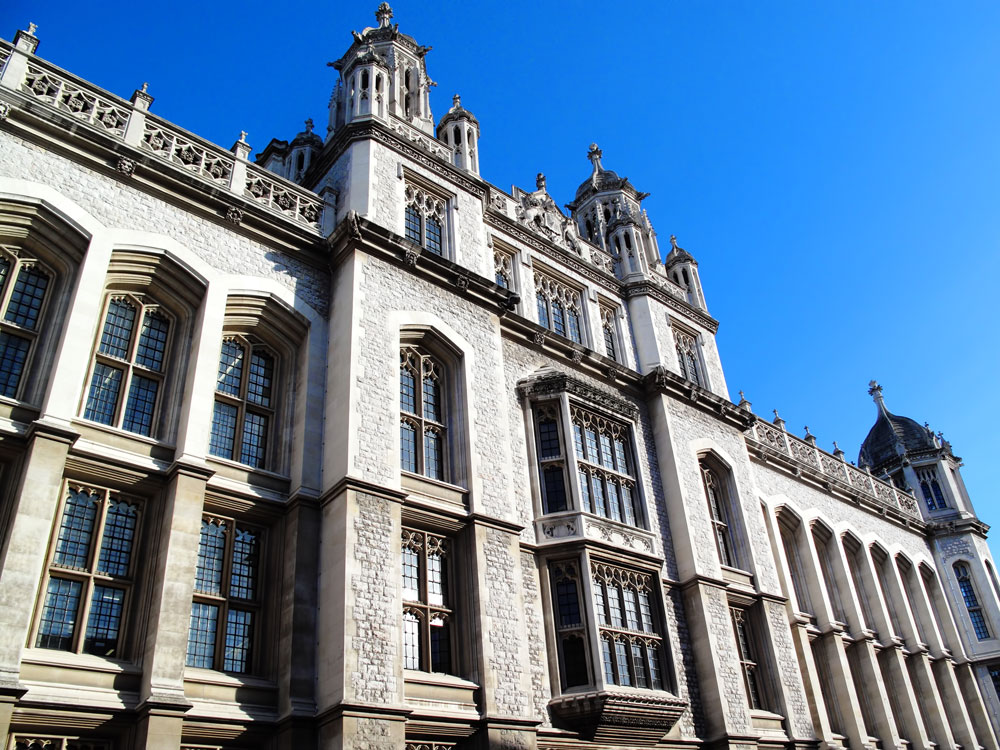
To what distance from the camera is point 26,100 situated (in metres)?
13.8

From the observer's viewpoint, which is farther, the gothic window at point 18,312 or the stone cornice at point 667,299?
the stone cornice at point 667,299

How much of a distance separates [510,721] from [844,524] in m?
18.7

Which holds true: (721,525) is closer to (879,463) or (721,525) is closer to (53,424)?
(53,424)

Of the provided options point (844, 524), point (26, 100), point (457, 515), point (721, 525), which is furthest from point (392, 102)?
point (844, 524)

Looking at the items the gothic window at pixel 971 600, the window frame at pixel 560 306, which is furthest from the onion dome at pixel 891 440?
the window frame at pixel 560 306

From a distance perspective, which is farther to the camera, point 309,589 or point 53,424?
point 309,589

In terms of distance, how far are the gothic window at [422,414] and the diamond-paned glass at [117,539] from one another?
4.77 m

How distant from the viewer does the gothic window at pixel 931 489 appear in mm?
35562

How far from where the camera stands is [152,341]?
47.6 ft

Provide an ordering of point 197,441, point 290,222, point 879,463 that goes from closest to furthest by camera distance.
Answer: point 197,441 < point 290,222 < point 879,463

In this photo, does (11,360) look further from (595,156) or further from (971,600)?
(971,600)

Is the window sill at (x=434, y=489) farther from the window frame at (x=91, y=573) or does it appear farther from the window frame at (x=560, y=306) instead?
the window frame at (x=560, y=306)

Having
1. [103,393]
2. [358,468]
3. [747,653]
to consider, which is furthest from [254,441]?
[747,653]

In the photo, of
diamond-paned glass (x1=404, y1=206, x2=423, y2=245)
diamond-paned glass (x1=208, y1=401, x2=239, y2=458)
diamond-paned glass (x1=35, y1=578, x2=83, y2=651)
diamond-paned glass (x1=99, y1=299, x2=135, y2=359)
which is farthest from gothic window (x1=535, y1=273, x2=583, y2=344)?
diamond-paned glass (x1=35, y1=578, x2=83, y2=651)
